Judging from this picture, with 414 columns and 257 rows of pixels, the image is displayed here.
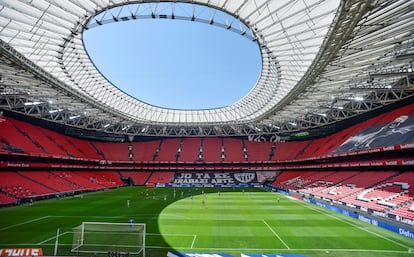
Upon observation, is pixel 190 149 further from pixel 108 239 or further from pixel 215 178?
pixel 108 239

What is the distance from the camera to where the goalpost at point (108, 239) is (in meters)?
17.1

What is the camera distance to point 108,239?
1927 centimetres

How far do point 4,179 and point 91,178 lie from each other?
76.1 feet

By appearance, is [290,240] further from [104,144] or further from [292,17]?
[104,144]

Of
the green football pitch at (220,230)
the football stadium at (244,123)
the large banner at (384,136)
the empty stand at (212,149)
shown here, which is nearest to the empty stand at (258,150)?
the empty stand at (212,149)

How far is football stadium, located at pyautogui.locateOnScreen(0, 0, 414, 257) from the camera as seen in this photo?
19453 millimetres

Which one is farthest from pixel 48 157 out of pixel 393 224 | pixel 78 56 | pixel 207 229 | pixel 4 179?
pixel 393 224

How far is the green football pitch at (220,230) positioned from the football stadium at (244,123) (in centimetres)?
16

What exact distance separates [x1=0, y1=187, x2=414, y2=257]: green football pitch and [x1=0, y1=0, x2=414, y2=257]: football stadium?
0.16 metres

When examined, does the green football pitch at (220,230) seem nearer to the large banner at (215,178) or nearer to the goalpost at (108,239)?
the goalpost at (108,239)

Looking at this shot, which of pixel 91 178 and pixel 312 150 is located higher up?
pixel 312 150

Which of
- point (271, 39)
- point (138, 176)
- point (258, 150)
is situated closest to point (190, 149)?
point (138, 176)

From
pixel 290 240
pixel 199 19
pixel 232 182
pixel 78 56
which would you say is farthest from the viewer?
pixel 232 182

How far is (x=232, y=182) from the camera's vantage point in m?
72.8
